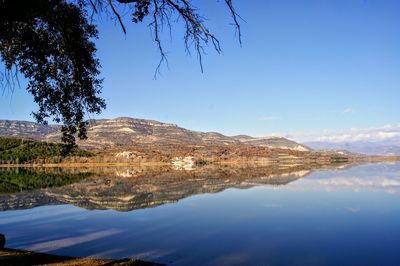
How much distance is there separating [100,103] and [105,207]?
22280 millimetres

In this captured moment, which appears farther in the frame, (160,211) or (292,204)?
(292,204)

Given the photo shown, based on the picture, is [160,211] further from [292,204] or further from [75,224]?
[292,204]

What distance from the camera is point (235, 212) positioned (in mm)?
31000

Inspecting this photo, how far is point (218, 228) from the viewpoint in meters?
23.8

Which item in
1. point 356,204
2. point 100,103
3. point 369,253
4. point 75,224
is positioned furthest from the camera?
point 356,204

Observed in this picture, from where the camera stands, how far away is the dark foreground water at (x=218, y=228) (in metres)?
16.8

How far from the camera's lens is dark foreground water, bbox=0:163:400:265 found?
1684cm

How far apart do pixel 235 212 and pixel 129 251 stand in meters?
14.7

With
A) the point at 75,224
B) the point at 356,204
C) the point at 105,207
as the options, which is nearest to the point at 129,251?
the point at 75,224

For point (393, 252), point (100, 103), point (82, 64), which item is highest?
point (82, 64)

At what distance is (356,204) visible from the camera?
3403 centimetres

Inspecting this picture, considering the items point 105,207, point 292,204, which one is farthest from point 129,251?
point 292,204

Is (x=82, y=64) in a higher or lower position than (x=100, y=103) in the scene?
higher

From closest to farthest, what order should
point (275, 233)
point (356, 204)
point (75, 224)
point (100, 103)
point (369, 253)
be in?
point (100, 103), point (369, 253), point (275, 233), point (75, 224), point (356, 204)
